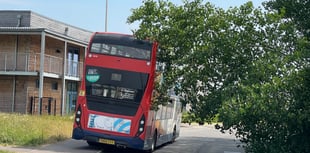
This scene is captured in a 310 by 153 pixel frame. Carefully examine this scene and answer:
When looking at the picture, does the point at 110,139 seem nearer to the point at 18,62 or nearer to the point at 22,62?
the point at 22,62

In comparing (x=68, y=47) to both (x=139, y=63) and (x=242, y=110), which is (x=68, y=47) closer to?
(x=139, y=63)

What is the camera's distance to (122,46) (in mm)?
18109

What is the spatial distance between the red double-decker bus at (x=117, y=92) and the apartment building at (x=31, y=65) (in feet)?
45.8

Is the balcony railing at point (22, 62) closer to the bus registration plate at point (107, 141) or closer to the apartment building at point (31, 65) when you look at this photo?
the apartment building at point (31, 65)

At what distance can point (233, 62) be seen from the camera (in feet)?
46.5

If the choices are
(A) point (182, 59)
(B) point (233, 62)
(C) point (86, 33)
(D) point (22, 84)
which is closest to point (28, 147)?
(A) point (182, 59)

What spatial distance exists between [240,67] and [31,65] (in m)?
21.6

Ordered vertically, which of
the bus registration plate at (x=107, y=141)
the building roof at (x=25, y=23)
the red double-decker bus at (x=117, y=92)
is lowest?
the bus registration plate at (x=107, y=141)

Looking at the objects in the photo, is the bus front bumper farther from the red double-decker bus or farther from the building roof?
the building roof

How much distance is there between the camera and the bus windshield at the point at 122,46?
1786 cm

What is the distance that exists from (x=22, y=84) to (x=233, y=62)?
2201 cm

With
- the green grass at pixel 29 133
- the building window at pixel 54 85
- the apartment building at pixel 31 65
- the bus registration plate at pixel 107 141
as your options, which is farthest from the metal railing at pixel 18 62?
the bus registration plate at pixel 107 141

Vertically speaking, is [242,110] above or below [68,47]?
below

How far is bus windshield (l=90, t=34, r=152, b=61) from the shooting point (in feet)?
58.6
